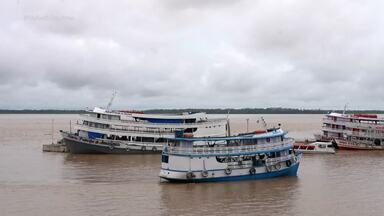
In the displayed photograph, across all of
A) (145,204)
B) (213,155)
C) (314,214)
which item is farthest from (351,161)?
(145,204)

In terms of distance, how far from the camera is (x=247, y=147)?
36156 mm

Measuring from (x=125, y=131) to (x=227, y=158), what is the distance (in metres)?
22.5

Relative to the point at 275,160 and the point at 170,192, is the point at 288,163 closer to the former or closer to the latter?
the point at 275,160

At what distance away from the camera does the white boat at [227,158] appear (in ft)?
114

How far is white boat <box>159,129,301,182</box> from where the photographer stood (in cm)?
3488

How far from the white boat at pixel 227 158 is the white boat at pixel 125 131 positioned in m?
19.2

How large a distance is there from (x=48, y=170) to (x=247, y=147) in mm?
17510

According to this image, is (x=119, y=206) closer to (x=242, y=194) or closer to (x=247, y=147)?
(x=242, y=194)

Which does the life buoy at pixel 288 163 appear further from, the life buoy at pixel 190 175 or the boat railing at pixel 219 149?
the life buoy at pixel 190 175

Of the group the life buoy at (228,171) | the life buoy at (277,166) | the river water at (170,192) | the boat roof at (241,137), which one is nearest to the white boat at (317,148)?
the river water at (170,192)

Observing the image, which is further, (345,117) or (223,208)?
(345,117)

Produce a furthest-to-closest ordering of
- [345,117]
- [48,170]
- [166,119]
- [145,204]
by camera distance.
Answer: [345,117]
[166,119]
[48,170]
[145,204]

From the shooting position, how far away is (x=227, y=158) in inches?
1410

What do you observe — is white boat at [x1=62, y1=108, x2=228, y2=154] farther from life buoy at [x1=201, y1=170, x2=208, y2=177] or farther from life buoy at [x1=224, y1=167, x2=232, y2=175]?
life buoy at [x1=201, y1=170, x2=208, y2=177]
